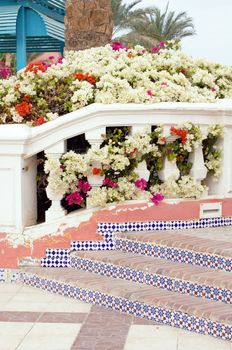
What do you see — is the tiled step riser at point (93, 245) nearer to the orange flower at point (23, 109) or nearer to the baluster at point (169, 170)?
the baluster at point (169, 170)

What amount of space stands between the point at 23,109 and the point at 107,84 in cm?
88

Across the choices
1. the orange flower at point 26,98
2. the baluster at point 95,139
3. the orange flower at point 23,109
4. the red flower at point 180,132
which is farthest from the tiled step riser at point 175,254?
the orange flower at point 26,98

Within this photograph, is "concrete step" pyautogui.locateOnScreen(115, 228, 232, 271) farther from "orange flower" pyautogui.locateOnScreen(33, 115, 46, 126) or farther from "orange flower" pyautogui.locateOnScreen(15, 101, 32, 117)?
"orange flower" pyautogui.locateOnScreen(15, 101, 32, 117)

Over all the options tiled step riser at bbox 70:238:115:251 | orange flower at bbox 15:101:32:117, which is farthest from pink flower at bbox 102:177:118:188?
orange flower at bbox 15:101:32:117

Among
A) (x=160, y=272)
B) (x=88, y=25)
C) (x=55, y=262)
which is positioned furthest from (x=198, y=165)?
(x=88, y=25)

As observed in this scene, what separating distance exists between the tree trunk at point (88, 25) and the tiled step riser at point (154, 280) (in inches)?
207

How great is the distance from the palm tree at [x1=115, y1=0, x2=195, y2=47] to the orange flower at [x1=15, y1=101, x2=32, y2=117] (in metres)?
28.3

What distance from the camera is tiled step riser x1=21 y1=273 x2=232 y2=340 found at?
15.5ft

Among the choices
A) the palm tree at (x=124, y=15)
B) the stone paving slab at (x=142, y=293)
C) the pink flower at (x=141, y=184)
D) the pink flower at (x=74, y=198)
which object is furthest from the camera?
the palm tree at (x=124, y=15)

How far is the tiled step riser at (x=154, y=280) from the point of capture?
16.8 feet

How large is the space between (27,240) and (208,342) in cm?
231

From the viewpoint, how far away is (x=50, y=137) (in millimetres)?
6297

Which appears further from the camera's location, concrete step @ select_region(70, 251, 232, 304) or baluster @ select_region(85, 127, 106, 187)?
baluster @ select_region(85, 127, 106, 187)

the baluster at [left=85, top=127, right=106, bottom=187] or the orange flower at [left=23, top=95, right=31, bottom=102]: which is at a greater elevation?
the orange flower at [left=23, top=95, right=31, bottom=102]
